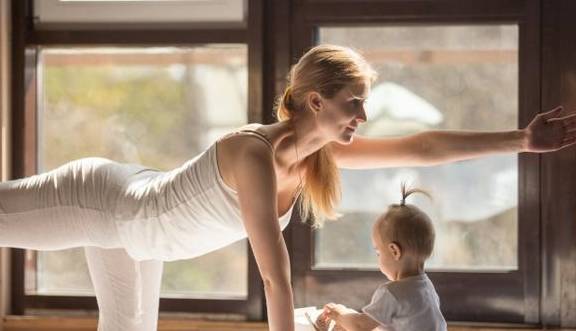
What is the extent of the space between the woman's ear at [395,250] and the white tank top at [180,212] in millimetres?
339

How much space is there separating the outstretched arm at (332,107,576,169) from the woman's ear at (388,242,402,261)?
0.44 meters

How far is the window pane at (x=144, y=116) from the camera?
324cm

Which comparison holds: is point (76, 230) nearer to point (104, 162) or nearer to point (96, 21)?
point (104, 162)

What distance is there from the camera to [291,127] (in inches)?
90.2

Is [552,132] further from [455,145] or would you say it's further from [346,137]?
[346,137]

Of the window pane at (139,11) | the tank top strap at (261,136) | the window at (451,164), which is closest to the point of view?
the tank top strap at (261,136)

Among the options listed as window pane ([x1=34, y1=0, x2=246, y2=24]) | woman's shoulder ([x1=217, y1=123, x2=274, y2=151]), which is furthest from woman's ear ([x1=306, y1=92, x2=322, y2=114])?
window pane ([x1=34, y1=0, x2=246, y2=24])

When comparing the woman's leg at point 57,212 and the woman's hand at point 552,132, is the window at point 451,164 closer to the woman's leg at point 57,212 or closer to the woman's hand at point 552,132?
the woman's hand at point 552,132

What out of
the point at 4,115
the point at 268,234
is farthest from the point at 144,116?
the point at 268,234

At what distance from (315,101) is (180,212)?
46 centimetres

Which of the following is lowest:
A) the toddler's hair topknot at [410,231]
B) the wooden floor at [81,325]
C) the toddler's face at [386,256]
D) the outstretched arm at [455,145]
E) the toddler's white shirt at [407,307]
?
the wooden floor at [81,325]

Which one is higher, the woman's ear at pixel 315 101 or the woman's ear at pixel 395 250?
the woman's ear at pixel 315 101

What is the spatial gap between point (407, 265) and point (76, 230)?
2.90ft

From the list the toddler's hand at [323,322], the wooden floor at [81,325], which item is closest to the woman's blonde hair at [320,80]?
the toddler's hand at [323,322]
